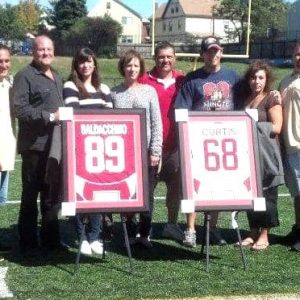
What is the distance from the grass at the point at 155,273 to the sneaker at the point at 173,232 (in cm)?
11

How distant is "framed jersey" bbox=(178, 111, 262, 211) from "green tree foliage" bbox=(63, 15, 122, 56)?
58183 millimetres

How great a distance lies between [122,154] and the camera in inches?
257

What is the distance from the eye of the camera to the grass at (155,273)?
19.4 ft

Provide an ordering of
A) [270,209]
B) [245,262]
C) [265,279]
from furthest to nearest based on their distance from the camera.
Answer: [270,209] < [245,262] < [265,279]

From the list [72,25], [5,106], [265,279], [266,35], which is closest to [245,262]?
[265,279]

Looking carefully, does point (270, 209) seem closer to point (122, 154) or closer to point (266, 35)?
point (122, 154)

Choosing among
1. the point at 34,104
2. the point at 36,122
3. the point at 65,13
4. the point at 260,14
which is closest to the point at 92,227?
the point at 36,122

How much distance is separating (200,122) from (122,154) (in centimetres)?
73

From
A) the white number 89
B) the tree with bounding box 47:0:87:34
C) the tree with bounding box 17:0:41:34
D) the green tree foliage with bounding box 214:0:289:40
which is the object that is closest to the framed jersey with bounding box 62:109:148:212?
the white number 89

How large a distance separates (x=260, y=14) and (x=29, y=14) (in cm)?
2923

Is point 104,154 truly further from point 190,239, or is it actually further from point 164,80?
point 190,239

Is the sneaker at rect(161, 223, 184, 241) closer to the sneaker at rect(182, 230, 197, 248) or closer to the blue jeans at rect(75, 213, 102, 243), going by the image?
the sneaker at rect(182, 230, 197, 248)

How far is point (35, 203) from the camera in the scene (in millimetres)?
7145

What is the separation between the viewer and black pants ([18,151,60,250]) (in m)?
6.93
